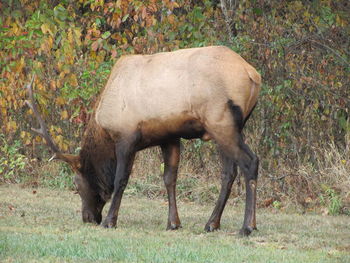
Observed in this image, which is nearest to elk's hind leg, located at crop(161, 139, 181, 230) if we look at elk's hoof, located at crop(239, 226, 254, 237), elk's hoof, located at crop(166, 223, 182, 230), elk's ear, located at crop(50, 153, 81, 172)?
elk's hoof, located at crop(166, 223, 182, 230)

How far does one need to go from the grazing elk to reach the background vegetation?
2.66m

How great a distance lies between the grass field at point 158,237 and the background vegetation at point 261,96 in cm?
94

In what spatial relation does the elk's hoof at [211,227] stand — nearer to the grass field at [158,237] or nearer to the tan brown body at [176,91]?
the grass field at [158,237]

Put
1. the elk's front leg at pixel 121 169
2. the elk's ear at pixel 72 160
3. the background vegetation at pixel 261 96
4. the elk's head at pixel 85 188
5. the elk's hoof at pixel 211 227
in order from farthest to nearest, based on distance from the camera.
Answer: the background vegetation at pixel 261 96, the elk's ear at pixel 72 160, the elk's head at pixel 85 188, the elk's front leg at pixel 121 169, the elk's hoof at pixel 211 227

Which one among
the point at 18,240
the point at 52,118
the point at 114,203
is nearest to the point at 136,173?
the point at 52,118

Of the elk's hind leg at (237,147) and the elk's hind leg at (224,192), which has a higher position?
the elk's hind leg at (237,147)

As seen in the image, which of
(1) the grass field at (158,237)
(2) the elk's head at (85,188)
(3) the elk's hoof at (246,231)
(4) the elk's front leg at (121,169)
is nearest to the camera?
(1) the grass field at (158,237)

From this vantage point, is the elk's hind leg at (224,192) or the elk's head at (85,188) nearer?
the elk's hind leg at (224,192)

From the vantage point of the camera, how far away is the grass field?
711cm

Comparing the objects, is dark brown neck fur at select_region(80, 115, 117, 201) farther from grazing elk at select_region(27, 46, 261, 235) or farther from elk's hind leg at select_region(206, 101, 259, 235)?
elk's hind leg at select_region(206, 101, 259, 235)

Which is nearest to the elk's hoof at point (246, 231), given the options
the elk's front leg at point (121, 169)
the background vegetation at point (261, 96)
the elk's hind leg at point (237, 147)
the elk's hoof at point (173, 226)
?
the elk's hind leg at point (237, 147)

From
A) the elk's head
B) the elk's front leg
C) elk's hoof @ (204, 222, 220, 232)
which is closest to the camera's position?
elk's hoof @ (204, 222, 220, 232)

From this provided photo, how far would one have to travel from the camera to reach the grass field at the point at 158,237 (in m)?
7.11

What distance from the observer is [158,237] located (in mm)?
8438
